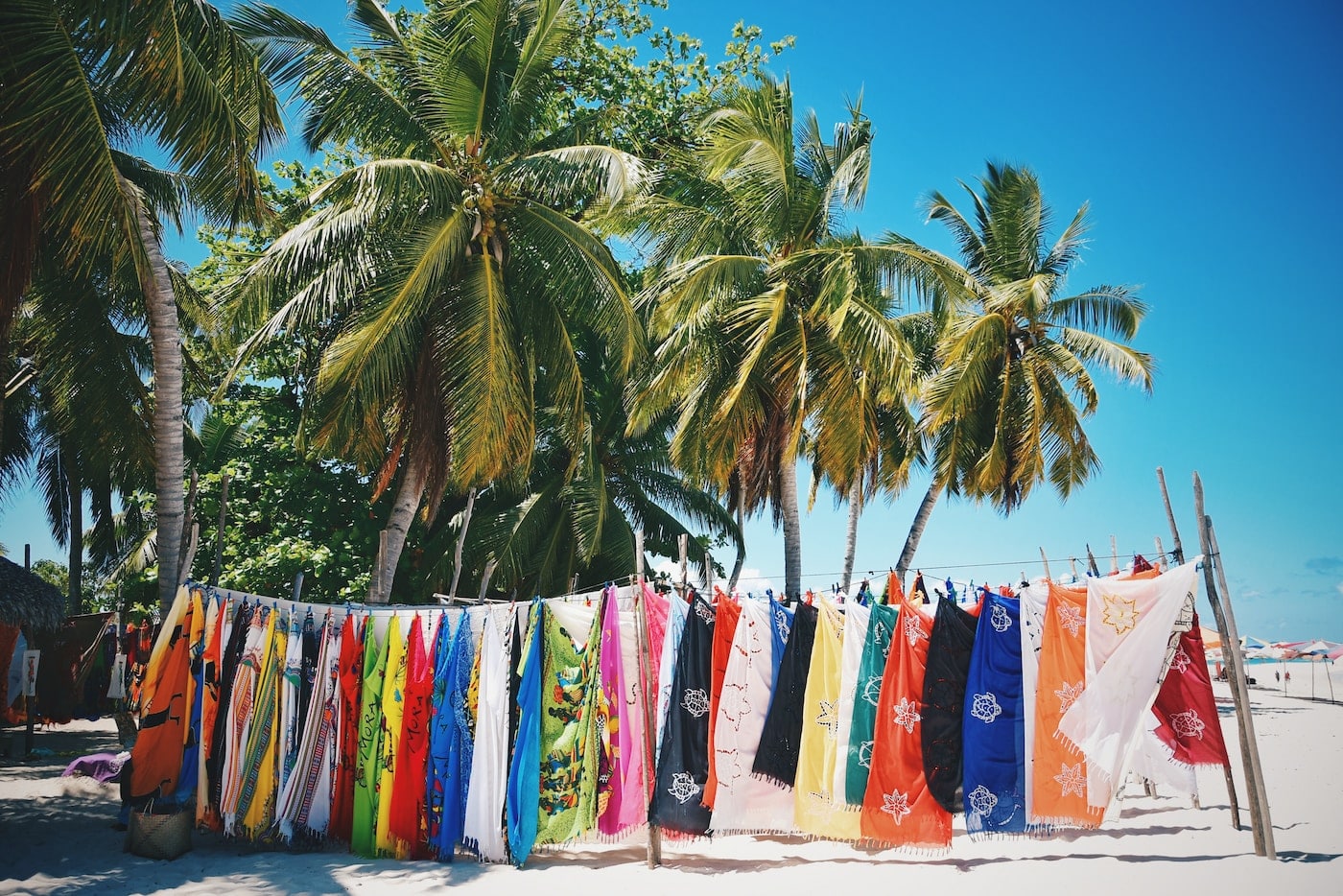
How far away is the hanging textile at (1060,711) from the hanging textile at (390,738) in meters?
4.65

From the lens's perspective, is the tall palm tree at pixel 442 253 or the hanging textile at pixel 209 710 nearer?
the hanging textile at pixel 209 710

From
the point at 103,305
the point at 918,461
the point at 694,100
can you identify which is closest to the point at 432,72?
the point at 103,305

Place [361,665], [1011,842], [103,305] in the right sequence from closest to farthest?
1. [1011,842]
2. [361,665]
3. [103,305]

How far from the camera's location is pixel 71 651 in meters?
15.1

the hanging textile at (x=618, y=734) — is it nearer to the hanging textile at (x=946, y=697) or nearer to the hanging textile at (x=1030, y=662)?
the hanging textile at (x=946, y=697)

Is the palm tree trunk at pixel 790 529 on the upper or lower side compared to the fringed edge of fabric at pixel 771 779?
upper

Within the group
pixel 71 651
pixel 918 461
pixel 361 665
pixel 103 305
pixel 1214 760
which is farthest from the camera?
pixel 918 461

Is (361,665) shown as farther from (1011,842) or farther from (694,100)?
(694,100)

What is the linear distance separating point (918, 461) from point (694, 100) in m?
8.43

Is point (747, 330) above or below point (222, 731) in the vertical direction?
above

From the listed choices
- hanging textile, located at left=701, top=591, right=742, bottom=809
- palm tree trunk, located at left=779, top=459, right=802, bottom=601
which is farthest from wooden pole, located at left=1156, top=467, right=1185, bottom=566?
palm tree trunk, located at left=779, top=459, right=802, bottom=601

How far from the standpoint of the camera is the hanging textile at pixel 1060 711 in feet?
18.9

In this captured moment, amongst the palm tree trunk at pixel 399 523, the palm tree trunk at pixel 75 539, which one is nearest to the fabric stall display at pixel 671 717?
the palm tree trunk at pixel 399 523

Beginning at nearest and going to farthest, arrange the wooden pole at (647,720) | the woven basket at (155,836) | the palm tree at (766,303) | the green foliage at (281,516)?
the wooden pole at (647,720)
the woven basket at (155,836)
the palm tree at (766,303)
the green foliage at (281,516)
